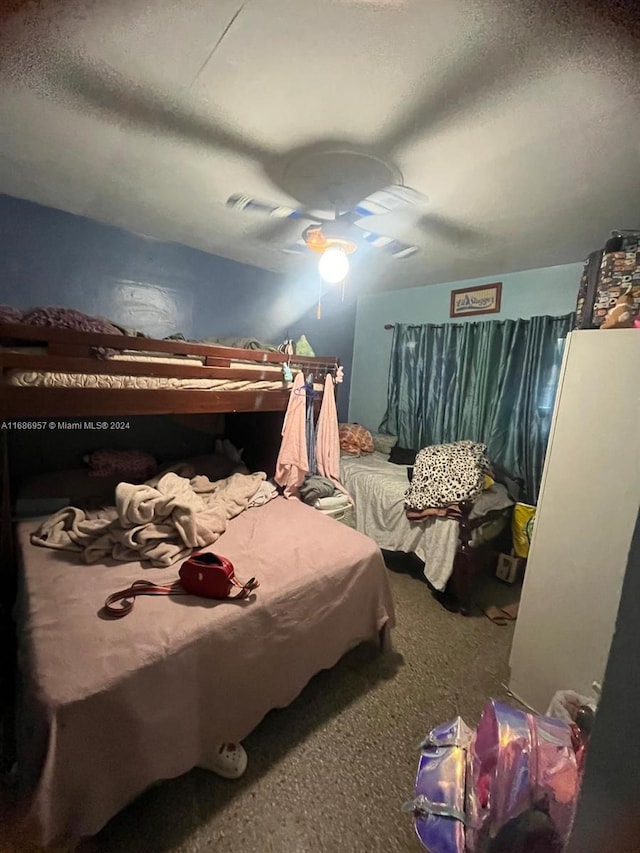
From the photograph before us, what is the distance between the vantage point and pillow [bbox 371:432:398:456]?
372cm

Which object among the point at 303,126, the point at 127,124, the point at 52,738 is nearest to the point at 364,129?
the point at 303,126

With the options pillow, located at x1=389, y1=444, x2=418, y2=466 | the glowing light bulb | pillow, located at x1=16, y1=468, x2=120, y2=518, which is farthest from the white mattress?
pillow, located at x1=16, y1=468, x2=120, y2=518

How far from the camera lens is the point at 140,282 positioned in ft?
8.66

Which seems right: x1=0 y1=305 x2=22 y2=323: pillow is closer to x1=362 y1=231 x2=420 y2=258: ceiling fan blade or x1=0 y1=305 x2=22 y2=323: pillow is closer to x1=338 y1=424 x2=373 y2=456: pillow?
x1=362 y1=231 x2=420 y2=258: ceiling fan blade

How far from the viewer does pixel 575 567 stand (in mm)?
1503

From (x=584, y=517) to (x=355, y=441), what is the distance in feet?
7.64

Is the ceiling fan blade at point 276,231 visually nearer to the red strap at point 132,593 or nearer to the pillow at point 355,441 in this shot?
the pillow at point 355,441

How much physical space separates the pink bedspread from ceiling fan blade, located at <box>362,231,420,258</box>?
1825mm

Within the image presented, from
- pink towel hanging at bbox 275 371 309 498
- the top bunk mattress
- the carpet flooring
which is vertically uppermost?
the top bunk mattress

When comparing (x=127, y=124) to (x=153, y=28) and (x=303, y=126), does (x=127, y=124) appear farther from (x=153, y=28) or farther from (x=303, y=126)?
(x=303, y=126)

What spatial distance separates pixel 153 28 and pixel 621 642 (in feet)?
5.57

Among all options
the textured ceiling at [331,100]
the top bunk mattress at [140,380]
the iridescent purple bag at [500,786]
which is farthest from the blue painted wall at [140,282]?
the iridescent purple bag at [500,786]

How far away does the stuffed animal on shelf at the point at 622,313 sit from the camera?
1367 mm

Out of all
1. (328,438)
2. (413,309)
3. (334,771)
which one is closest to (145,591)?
(334,771)
